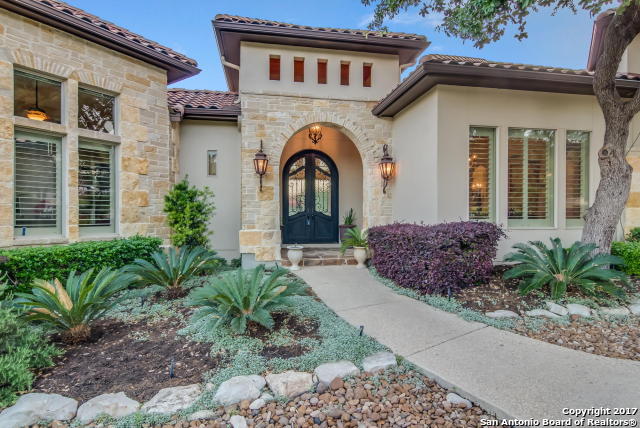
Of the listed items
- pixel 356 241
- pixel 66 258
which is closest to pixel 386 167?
pixel 356 241

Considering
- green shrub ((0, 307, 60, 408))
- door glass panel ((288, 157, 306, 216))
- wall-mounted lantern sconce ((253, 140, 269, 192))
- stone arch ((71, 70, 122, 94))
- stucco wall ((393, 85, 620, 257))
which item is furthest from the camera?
door glass panel ((288, 157, 306, 216))

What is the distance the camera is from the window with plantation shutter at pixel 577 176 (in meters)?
5.79

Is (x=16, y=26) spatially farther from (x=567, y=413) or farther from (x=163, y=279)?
(x=567, y=413)

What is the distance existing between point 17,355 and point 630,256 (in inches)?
316

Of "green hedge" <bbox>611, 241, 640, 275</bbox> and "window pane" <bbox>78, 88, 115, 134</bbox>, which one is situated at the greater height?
→ "window pane" <bbox>78, 88, 115, 134</bbox>

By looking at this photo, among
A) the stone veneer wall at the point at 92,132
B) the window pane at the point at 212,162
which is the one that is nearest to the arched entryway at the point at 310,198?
the window pane at the point at 212,162

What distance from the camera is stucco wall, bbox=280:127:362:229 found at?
829cm

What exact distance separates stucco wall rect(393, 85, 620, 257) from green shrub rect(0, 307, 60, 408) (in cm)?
519

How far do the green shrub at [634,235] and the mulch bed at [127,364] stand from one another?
760 centimetres

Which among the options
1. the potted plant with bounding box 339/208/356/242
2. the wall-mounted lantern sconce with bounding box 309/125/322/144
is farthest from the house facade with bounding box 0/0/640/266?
the wall-mounted lantern sconce with bounding box 309/125/322/144

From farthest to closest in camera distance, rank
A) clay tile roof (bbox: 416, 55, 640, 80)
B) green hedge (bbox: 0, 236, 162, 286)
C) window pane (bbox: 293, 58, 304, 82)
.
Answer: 1. window pane (bbox: 293, 58, 304, 82)
2. clay tile roof (bbox: 416, 55, 640, 80)
3. green hedge (bbox: 0, 236, 162, 286)

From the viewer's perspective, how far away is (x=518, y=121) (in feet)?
18.1

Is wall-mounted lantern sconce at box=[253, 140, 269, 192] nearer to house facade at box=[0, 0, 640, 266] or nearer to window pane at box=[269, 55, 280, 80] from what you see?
house facade at box=[0, 0, 640, 266]

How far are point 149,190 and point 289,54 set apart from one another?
4.09m
